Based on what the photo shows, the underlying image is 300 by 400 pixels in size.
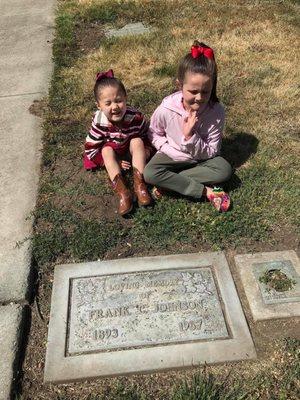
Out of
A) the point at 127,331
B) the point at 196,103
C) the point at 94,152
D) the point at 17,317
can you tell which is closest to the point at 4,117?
the point at 94,152

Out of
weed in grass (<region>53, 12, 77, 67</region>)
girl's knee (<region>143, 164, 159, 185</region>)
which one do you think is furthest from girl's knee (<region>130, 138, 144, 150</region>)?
weed in grass (<region>53, 12, 77, 67</region>)

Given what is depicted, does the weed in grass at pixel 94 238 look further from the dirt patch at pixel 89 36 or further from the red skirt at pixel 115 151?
the dirt patch at pixel 89 36

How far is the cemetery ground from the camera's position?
227 centimetres

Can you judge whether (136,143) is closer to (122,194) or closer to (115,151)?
(115,151)

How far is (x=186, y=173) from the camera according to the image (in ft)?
11.1

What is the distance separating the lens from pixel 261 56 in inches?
204

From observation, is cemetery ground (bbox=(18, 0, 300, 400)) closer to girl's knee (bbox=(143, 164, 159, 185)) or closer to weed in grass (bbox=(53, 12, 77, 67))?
weed in grass (bbox=(53, 12, 77, 67))

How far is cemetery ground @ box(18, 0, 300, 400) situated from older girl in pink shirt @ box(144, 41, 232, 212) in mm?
122

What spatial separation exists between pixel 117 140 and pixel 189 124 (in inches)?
24.3

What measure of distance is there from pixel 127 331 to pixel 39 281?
2.19 feet

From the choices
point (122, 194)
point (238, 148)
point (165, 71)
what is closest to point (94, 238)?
point (122, 194)

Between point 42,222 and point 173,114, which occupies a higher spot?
point 173,114

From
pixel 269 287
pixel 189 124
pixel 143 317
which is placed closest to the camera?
pixel 143 317

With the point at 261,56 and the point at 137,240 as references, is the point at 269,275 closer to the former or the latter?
the point at 137,240
